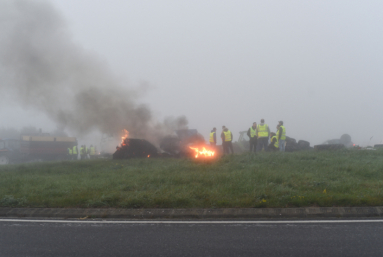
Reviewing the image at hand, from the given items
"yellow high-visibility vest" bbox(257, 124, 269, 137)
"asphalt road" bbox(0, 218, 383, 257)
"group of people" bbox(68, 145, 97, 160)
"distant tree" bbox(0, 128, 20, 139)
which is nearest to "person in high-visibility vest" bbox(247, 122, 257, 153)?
"yellow high-visibility vest" bbox(257, 124, 269, 137)

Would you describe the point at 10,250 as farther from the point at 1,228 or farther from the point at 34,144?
the point at 34,144

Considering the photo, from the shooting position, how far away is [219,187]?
778 cm

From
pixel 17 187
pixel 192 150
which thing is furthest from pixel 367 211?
pixel 192 150

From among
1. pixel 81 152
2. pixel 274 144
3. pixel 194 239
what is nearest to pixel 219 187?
pixel 194 239

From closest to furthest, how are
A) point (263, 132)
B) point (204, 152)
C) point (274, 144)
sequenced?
point (204, 152) → point (263, 132) → point (274, 144)

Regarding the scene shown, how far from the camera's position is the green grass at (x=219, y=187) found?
660cm

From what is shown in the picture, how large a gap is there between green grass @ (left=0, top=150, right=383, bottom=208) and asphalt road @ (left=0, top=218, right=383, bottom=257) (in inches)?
43.4

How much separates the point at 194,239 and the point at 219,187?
311 centimetres

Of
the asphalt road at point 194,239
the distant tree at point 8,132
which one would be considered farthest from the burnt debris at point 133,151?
the distant tree at point 8,132

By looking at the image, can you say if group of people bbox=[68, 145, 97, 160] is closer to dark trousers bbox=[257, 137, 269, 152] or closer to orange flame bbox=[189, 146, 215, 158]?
orange flame bbox=[189, 146, 215, 158]

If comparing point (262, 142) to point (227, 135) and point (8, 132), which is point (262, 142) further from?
point (8, 132)

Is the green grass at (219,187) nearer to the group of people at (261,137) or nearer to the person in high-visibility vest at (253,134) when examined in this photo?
the group of people at (261,137)

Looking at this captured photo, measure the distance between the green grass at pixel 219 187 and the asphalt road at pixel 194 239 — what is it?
3.61 feet

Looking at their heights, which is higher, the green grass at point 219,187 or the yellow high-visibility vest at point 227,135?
the yellow high-visibility vest at point 227,135
